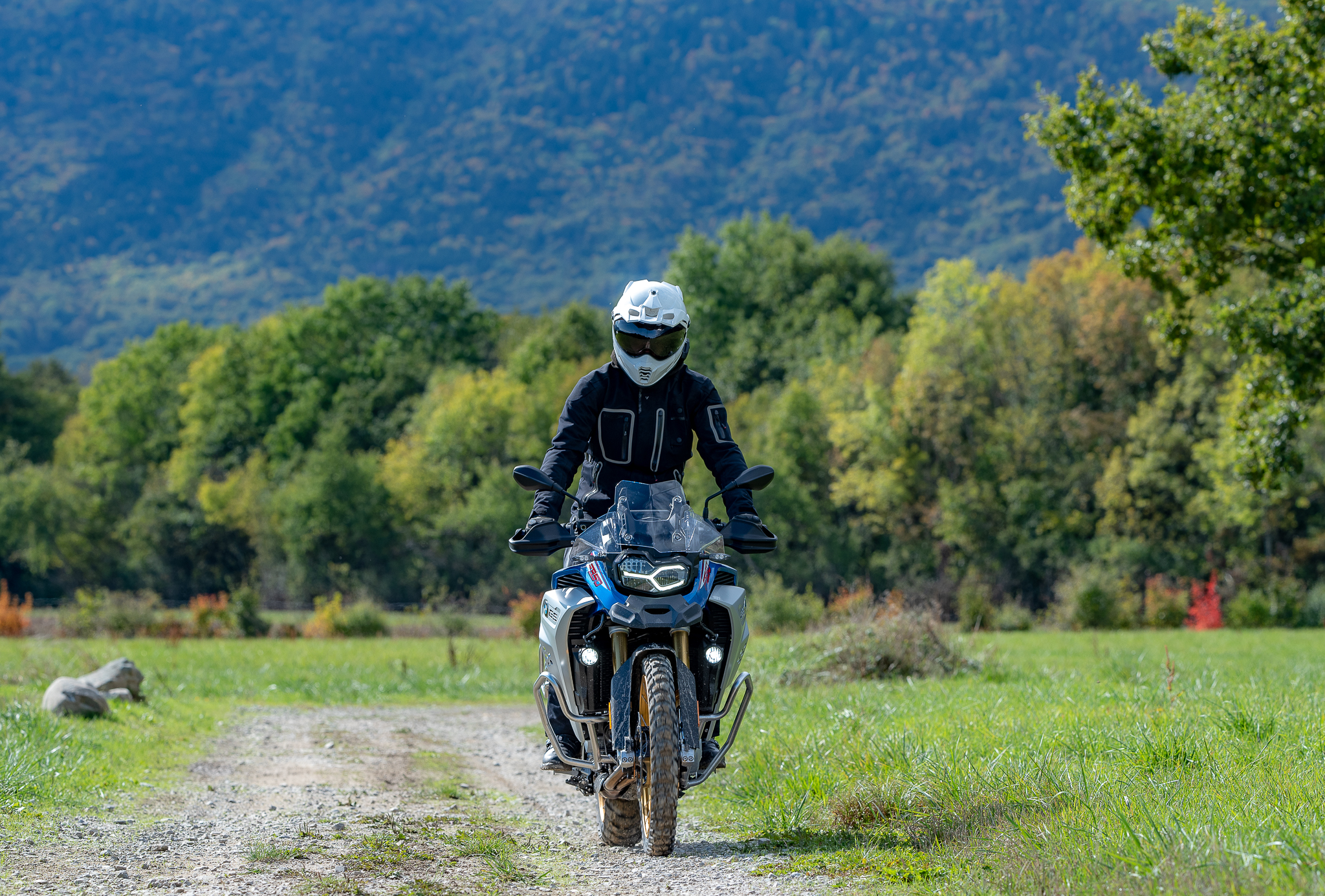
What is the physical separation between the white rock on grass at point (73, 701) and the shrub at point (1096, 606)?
88.7 ft

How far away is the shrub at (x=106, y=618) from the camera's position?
30.8 meters

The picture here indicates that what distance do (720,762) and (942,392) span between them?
1910 inches

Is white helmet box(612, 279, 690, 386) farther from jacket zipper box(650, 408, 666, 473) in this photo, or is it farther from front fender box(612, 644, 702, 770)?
front fender box(612, 644, 702, 770)

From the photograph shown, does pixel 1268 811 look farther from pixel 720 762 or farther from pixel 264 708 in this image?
pixel 264 708

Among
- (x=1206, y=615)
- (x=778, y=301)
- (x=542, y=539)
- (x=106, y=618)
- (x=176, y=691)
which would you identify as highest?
(x=778, y=301)

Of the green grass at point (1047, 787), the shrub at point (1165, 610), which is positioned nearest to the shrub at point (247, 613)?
the shrub at point (1165, 610)

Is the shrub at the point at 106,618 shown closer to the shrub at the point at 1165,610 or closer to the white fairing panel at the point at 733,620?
the shrub at the point at 1165,610

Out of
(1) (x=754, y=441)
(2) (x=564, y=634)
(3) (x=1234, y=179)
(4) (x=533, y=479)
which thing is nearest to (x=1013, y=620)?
(3) (x=1234, y=179)

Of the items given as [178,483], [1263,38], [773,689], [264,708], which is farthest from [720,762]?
[178,483]

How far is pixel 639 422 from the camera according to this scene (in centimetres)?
633

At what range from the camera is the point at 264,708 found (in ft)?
46.6

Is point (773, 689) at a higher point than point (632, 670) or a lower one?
lower

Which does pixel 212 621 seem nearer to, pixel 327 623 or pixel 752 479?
pixel 327 623

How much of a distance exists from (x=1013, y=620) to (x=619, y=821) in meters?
29.1
